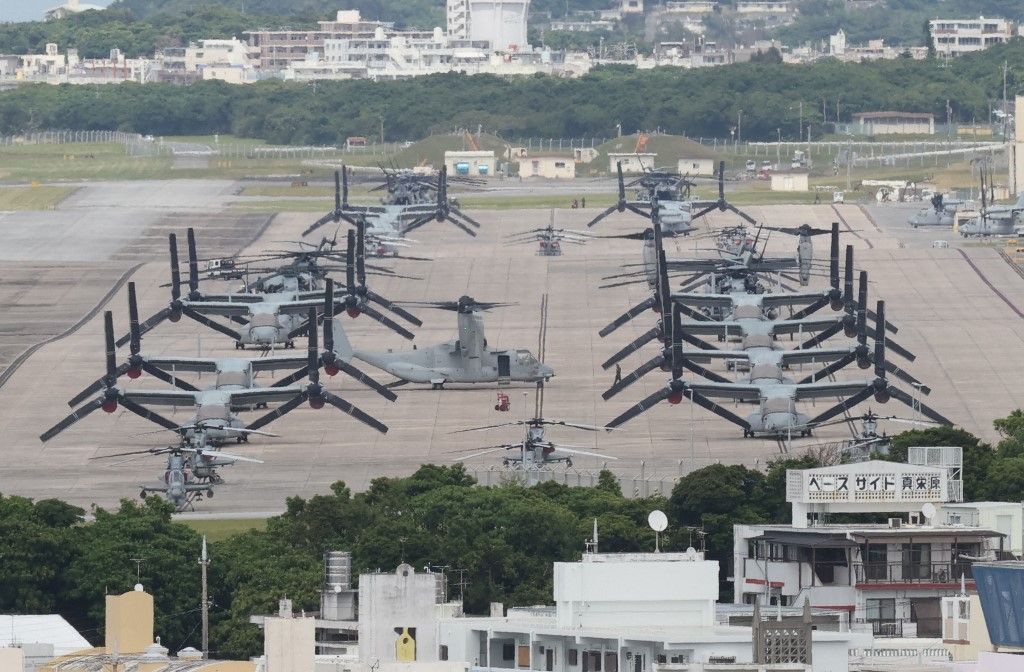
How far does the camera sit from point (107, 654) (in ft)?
211

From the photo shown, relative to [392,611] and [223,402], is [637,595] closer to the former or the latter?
[392,611]

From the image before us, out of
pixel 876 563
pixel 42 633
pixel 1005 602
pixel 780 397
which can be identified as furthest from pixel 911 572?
pixel 780 397

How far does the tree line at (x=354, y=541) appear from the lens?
304 feet

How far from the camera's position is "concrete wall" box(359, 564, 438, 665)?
2623 inches

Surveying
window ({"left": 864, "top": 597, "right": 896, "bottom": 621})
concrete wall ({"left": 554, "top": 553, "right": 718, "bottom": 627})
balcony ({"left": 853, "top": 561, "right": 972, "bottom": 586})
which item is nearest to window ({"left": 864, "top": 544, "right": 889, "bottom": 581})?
balcony ({"left": 853, "top": 561, "right": 972, "bottom": 586})

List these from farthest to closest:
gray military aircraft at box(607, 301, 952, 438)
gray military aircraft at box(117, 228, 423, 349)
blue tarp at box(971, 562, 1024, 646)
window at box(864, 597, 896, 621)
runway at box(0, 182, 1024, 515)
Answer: gray military aircraft at box(117, 228, 423, 349), gray military aircraft at box(607, 301, 952, 438), runway at box(0, 182, 1024, 515), window at box(864, 597, 896, 621), blue tarp at box(971, 562, 1024, 646)

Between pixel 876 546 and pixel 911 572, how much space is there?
127cm

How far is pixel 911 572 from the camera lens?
3241 inches

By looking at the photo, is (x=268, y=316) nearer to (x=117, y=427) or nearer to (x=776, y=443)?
(x=117, y=427)

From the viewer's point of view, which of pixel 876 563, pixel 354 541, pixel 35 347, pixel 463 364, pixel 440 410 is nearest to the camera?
pixel 876 563

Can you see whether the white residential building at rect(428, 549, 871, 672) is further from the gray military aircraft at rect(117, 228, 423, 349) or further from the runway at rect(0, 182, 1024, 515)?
the gray military aircraft at rect(117, 228, 423, 349)

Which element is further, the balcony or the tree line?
the tree line

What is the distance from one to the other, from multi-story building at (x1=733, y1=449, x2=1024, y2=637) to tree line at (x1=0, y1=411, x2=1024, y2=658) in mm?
5332

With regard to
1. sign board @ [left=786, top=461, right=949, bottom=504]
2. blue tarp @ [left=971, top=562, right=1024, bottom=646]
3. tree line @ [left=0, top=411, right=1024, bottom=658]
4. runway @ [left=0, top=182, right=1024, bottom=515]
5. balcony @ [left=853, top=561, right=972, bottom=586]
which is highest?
blue tarp @ [left=971, top=562, right=1024, bottom=646]
